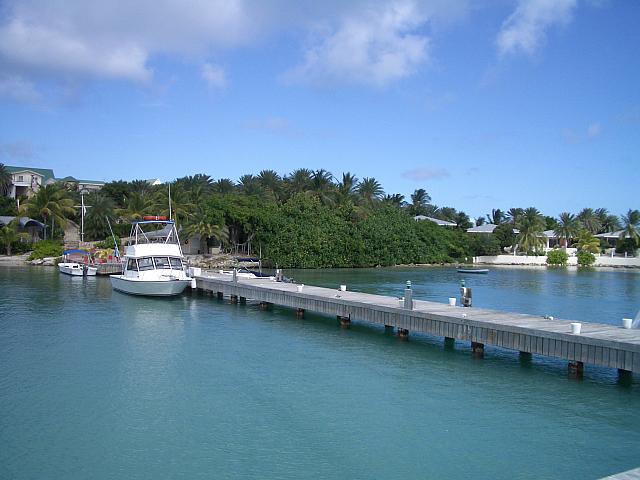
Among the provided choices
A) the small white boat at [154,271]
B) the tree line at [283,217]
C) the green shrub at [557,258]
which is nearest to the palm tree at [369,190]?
the tree line at [283,217]

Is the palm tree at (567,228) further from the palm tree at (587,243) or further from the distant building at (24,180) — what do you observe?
the distant building at (24,180)

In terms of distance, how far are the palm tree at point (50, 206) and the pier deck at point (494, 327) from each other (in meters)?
55.4

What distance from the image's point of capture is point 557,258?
101 m

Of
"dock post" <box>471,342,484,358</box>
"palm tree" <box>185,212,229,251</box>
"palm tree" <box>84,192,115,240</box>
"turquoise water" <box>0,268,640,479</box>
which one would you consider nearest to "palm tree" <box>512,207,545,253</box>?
"palm tree" <box>185,212,229,251</box>

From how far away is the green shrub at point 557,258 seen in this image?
101 meters

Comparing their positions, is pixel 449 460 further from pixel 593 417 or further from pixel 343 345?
pixel 343 345

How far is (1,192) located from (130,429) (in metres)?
92.1

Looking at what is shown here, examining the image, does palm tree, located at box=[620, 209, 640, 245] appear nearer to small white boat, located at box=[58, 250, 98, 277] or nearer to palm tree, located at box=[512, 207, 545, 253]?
palm tree, located at box=[512, 207, 545, 253]

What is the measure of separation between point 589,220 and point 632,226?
67.5 ft

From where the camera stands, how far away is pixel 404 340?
25.9 m

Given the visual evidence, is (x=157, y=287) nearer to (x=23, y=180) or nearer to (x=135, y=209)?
(x=135, y=209)

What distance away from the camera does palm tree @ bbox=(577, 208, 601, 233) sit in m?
126

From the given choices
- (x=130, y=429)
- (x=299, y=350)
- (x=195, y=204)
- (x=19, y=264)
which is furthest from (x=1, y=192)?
(x=130, y=429)

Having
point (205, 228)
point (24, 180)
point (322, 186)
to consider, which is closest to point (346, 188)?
point (322, 186)
